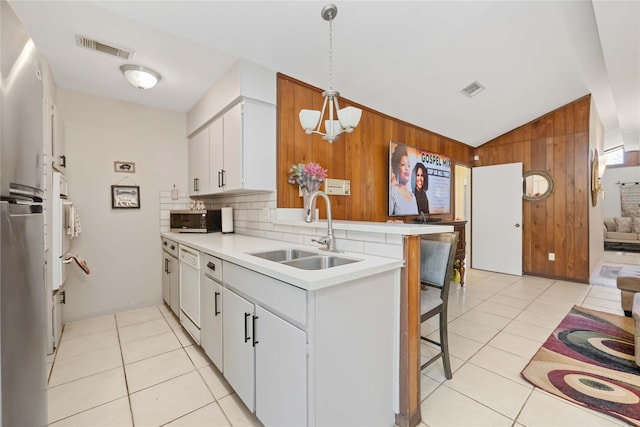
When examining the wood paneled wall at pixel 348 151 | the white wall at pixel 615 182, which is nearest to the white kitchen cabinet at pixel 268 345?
the wood paneled wall at pixel 348 151

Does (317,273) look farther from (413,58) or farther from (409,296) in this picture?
(413,58)

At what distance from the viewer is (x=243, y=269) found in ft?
5.07

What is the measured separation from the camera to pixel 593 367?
2006mm

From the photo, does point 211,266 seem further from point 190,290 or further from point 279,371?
point 279,371

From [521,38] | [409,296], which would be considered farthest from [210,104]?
[521,38]

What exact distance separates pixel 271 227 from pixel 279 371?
150cm

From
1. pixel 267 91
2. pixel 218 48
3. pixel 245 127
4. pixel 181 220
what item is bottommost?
pixel 181 220

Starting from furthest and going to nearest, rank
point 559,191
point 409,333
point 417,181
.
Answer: point 559,191, point 417,181, point 409,333

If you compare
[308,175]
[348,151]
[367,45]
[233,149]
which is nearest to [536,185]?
[348,151]

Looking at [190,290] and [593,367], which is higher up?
[190,290]

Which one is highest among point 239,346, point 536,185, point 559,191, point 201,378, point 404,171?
point 404,171

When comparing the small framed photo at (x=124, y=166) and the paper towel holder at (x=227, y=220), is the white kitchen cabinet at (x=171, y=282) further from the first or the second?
the small framed photo at (x=124, y=166)

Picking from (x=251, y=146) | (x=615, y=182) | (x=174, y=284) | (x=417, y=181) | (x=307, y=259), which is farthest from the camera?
(x=615, y=182)

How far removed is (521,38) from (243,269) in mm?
3219
